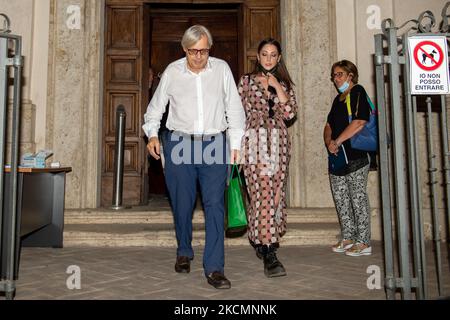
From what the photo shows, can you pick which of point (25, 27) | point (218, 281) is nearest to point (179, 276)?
point (218, 281)

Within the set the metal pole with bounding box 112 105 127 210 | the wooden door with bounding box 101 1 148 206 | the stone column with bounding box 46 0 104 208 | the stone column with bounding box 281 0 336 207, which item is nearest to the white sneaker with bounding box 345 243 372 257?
the stone column with bounding box 281 0 336 207

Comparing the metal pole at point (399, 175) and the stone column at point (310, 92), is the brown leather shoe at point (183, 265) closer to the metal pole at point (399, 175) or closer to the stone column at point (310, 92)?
the metal pole at point (399, 175)

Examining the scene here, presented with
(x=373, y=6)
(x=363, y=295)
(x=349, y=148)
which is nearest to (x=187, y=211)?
(x=363, y=295)

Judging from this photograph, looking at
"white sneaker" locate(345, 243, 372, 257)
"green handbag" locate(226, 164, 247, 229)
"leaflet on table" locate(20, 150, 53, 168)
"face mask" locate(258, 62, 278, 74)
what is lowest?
"white sneaker" locate(345, 243, 372, 257)

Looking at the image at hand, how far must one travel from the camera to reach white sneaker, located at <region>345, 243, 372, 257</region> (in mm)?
4043

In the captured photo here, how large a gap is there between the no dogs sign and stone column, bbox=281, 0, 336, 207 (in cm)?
306

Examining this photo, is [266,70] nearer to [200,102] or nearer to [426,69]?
[200,102]

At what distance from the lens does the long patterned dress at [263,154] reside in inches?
132

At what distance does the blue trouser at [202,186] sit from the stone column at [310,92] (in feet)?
8.66

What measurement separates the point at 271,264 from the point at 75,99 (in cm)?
372

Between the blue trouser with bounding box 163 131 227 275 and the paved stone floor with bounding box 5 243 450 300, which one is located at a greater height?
the blue trouser with bounding box 163 131 227 275

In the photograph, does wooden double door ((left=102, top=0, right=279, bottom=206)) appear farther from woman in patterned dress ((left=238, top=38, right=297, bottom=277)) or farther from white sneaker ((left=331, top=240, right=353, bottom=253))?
white sneaker ((left=331, top=240, right=353, bottom=253))

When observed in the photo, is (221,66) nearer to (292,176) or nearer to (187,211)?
(187,211)

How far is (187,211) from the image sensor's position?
316 cm
